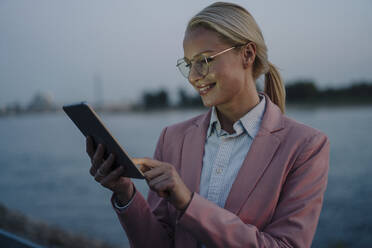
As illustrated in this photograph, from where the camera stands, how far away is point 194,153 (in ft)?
6.68

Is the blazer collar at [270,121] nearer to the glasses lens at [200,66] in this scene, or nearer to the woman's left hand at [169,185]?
the glasses lens at [200,66]

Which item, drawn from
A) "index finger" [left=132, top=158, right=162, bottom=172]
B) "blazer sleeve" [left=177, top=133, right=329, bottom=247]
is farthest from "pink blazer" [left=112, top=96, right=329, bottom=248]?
"index finger" [left=132, top=158, right=162, bottom=172]

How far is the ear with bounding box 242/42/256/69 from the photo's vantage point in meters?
1.91

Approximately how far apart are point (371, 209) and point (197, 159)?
1369 cm

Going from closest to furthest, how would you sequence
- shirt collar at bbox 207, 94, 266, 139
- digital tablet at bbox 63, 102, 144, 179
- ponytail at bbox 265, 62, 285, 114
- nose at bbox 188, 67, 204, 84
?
digital tablet at bbox 63, 102, 144, 179 → nose at bbox 188, 67, 204, 84 → shirt collar at bbox 207, 94, 266, 139 → ponytail at bbox 265, 62, 285, 114

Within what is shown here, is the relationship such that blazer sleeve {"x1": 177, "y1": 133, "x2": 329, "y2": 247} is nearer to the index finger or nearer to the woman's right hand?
the index finger

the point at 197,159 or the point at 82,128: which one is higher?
the point at 82,128

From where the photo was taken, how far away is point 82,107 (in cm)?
142

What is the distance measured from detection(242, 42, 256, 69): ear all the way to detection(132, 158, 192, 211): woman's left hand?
31.5 inches

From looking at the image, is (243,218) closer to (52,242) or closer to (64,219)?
(52,242)

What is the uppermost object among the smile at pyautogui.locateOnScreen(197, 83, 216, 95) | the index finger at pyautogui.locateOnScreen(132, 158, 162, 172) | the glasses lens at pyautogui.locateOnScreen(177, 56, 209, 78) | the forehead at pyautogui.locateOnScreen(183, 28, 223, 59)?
the forehead at pyautogui.locateOnScreen(183, 28, 223, 59)

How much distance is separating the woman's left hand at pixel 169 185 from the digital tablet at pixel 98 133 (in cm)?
6

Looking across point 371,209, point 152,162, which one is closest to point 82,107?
point 152,162

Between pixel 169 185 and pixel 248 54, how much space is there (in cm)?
92
